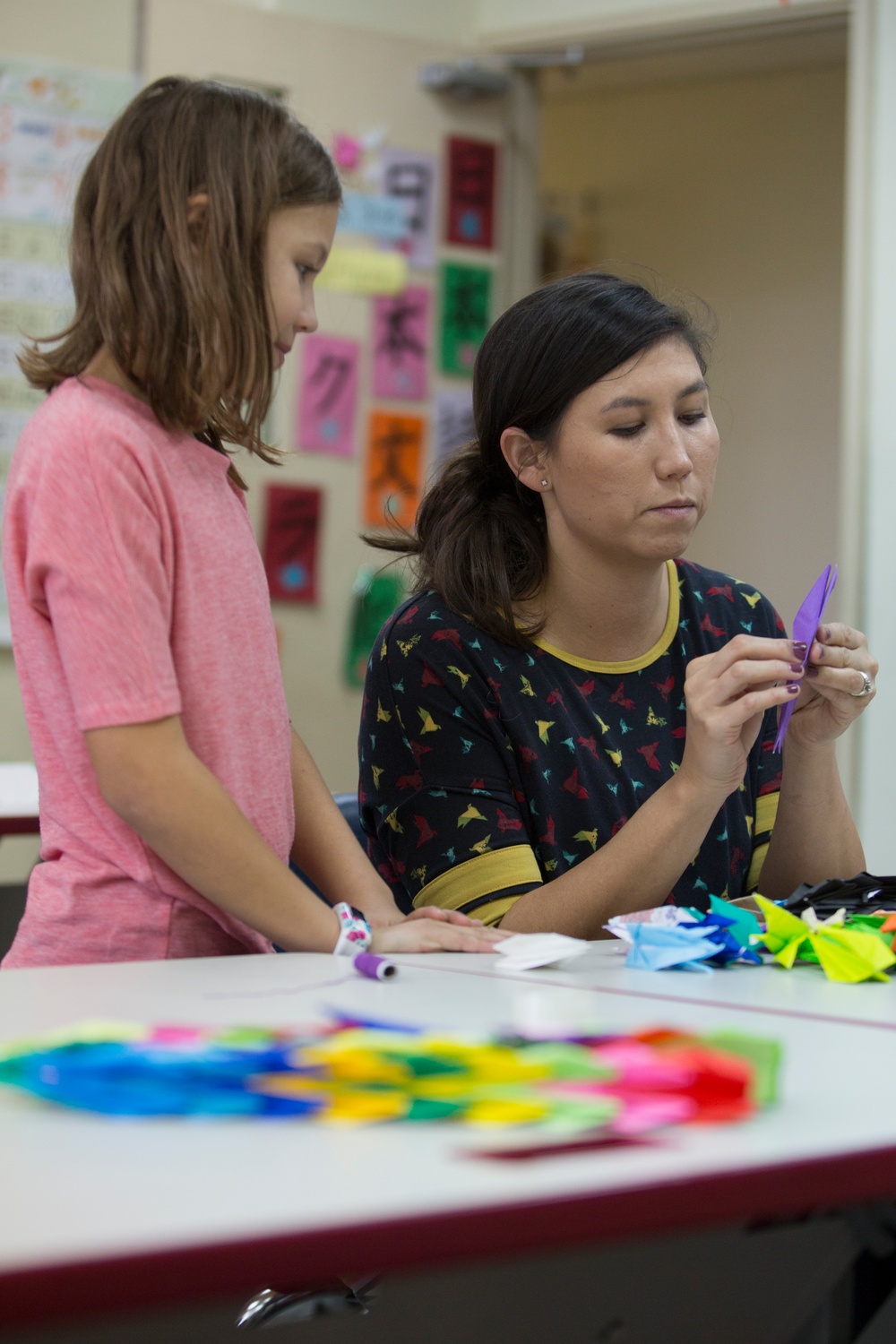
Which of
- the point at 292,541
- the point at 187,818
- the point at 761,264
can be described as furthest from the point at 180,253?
the point at 761,264

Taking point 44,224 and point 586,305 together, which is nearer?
point 586,305

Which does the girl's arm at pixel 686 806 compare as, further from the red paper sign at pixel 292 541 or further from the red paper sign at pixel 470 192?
the red paper sign at pixel 470 192

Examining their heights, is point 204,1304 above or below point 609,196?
below

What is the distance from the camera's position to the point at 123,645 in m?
0.95

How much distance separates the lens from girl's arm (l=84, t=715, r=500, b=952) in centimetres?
95

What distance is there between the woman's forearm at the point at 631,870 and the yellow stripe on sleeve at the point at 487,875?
4 cm

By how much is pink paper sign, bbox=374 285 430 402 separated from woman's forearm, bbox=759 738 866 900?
83.6 inches

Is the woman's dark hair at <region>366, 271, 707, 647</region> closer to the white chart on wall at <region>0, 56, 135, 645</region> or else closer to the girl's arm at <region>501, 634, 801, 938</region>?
the girl's arm at <region>501, 634, 801, 938</region>

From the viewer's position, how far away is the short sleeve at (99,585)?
951mm

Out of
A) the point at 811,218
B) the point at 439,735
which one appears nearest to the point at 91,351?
the point at 439,735

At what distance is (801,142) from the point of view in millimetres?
4266

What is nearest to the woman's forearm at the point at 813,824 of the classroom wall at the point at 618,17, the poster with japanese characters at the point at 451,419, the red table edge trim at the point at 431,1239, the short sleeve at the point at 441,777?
the short sleeve at the point at 441,777

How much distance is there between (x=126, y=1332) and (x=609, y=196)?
4469mm

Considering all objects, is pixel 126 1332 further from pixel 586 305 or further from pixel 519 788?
pixel 586 305
